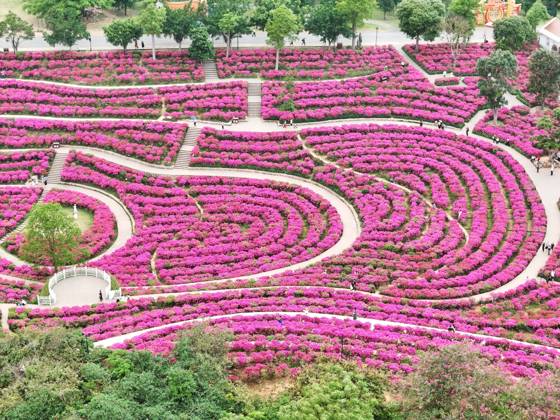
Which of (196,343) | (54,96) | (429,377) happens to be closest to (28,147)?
(54,96)

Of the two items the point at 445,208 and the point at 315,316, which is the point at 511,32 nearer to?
the point at 445,208

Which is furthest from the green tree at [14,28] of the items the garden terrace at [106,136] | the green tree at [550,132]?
the green tree at [550,132]

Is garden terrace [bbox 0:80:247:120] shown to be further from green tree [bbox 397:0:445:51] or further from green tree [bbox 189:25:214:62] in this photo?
green tree [bbox 397:0:445:51]

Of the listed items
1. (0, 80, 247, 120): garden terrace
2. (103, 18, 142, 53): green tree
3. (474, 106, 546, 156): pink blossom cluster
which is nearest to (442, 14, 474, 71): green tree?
(474, 106, 546, 156): pink blossom cluster

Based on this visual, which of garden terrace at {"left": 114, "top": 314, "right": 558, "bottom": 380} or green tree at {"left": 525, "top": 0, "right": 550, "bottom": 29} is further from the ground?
green tree at {"left": 525, "top": 0, "right": 550, "bottom": 29}

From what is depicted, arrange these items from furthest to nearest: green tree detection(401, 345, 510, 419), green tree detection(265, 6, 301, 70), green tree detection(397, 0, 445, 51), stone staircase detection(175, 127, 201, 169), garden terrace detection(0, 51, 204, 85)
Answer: green tree detection(397, 0, 445, 51) < green tree detection(265, 6, 301, 70) < garden terrace detection(0, 51, 204, 85) < stone staircase detection(175, 127, 201, 169) < green tree detection(401, 345, 510, 419)

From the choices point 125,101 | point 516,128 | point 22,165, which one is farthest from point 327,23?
point 22,165

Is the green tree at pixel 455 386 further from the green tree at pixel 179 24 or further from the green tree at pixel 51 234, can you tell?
the green tree at pixel 179 24
